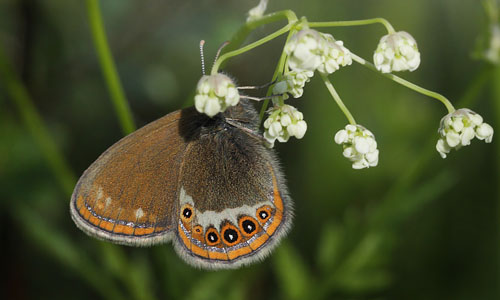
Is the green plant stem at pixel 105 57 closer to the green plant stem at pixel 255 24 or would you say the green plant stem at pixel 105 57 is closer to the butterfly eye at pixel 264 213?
the green plant stem at pixel 255 24

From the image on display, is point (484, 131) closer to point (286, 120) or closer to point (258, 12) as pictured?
point (286, 120)

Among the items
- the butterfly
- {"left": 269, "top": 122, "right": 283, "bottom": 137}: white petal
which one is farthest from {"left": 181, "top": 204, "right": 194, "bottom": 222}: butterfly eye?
{"left": 269, "top": 122, "right": 283, "bottom": 137}: white petal

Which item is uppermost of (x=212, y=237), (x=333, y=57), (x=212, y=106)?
(x=333, y=57)

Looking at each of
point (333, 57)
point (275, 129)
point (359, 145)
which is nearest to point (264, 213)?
point (275, 129)

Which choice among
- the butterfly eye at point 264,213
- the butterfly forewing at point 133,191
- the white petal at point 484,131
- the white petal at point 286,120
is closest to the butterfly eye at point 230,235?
the butterfly eye at point 264,213

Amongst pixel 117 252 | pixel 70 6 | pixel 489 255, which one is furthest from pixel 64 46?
pixel 489 255

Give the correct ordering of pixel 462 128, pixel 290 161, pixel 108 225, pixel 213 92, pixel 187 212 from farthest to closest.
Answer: pixel 290 161
pixel 187 212
pixel 108 225
pixel 462 128
pixel 213 92
